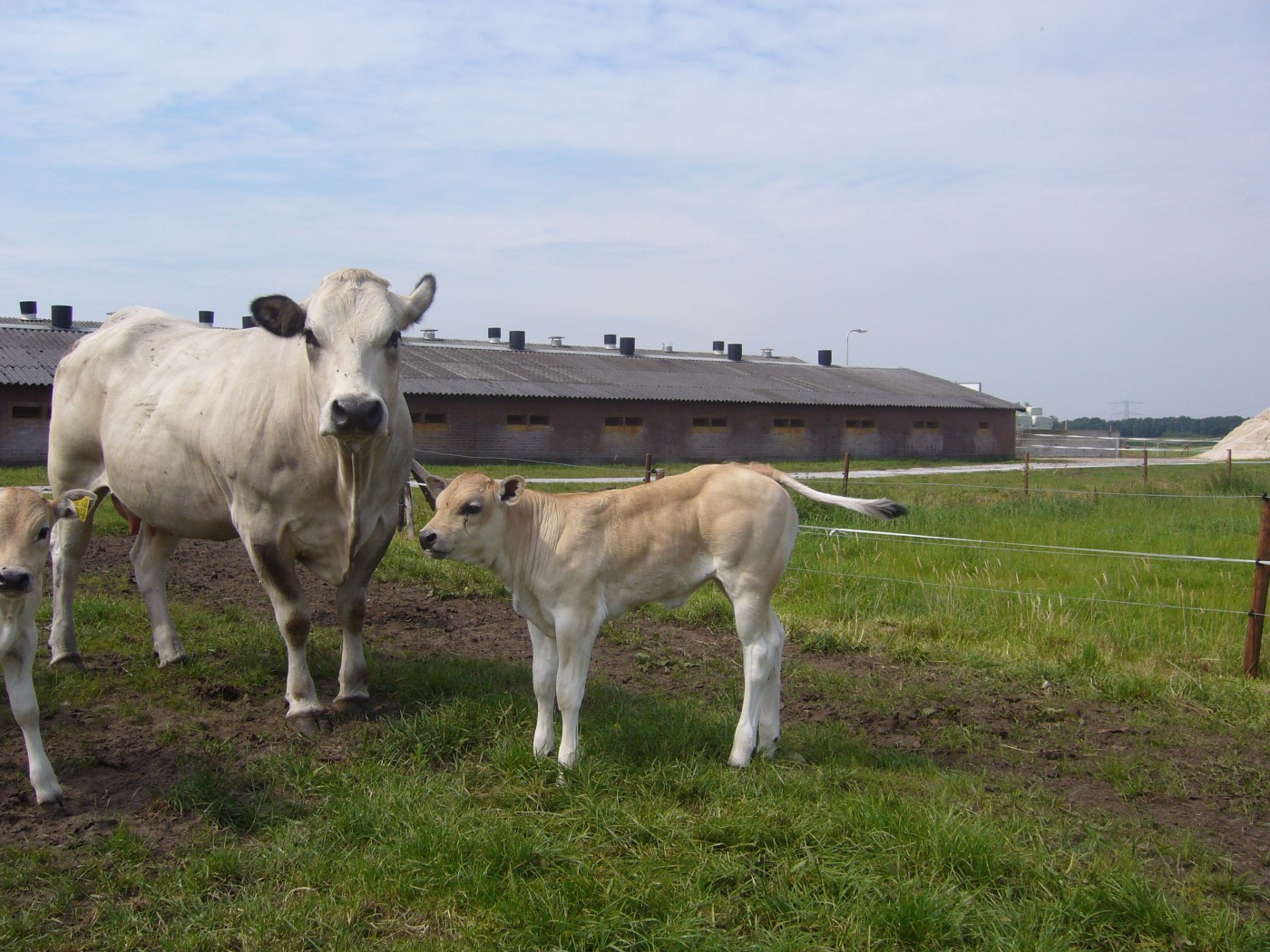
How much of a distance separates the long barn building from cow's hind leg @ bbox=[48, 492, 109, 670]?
19926 mm

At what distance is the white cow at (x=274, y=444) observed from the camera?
6.26 meters

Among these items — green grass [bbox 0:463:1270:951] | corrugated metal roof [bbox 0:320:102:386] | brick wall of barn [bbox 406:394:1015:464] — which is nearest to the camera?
green grass [bbox 0:463:1270:951]

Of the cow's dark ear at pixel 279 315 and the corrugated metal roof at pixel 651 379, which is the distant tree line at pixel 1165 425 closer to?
the corrugated metal roof at pixel 651 379

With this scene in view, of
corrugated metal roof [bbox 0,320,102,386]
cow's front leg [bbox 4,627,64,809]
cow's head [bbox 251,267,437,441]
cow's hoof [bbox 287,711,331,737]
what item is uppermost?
corrugated metal roof [bbox 0,320,102,386]

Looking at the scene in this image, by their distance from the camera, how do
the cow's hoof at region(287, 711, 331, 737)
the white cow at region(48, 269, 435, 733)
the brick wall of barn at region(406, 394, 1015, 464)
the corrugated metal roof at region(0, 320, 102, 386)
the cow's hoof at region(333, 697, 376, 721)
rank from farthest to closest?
the brick wall of barn at region(406, 394, 1015, 464) < the corrugated metal roof at region(0, 320, 102, 386) < the cow's hoof at region(333, 697, 376, 721) < the cow's hoof at region(287, 711, 331, 737) < the white cow at region(48, 269, 435, 733)

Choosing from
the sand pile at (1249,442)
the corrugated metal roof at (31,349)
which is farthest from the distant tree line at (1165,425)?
the corrugated metal roof at (31,349)

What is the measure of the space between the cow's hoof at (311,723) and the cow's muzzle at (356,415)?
187 cm

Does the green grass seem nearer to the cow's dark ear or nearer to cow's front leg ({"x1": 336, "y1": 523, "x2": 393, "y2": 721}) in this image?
cow's front leg ({"x1": 336, "y1": 523, "x2": 393, "y2": 721})

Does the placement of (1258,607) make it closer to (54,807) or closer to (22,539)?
(54,807)

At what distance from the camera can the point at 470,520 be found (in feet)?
19.2

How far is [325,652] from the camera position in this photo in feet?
27.2

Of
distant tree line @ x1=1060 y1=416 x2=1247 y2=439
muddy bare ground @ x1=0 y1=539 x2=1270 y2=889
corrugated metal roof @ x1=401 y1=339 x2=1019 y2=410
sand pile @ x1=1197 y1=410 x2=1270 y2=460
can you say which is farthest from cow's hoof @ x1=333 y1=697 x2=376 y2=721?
distant tree line @ x1=1060 y1=416 x2=1247 y2=439

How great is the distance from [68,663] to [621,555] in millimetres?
4434

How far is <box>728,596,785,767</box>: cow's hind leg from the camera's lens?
5707 millimetres
